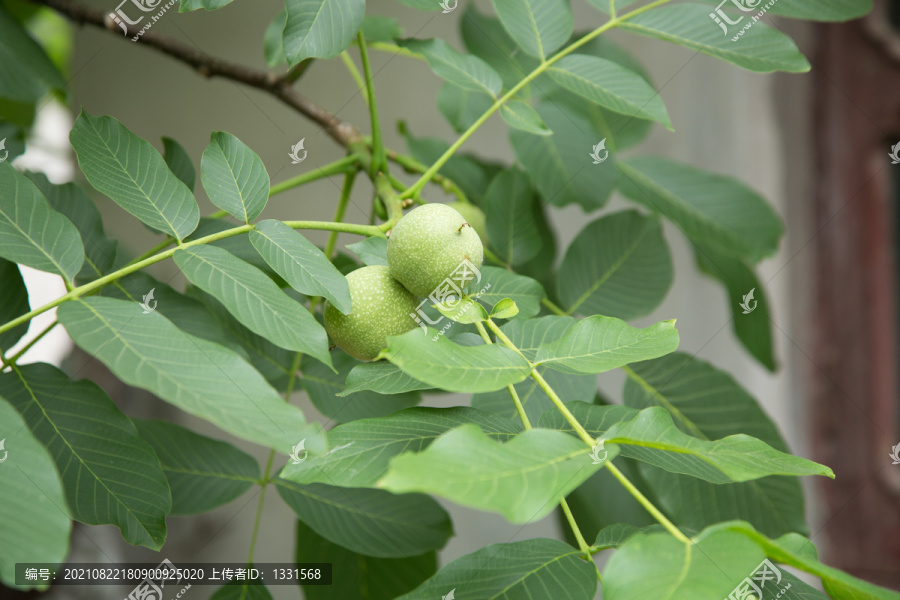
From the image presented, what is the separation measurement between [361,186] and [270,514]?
0.58 m

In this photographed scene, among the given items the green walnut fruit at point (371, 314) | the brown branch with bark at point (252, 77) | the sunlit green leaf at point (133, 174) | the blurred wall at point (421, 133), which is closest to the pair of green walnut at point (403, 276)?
the green walnut fruit at point (371, 314)

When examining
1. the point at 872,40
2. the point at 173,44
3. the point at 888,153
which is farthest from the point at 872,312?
the point at 173,44

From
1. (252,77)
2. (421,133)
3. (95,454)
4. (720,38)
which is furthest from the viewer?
(421,133)

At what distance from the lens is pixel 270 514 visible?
1.09 m

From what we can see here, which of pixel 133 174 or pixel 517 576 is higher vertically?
pixel 133 174

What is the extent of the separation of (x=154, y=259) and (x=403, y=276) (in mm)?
136

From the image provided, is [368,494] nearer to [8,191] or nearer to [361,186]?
[8,191]

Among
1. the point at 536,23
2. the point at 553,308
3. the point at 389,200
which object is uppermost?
the point at 536,23

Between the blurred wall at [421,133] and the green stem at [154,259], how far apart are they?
0.48m

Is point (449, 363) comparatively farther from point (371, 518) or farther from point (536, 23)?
point (536, 23)

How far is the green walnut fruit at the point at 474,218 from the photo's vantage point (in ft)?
1.71

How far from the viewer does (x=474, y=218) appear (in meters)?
0.53

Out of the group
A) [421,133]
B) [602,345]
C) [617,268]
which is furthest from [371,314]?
[421,133]

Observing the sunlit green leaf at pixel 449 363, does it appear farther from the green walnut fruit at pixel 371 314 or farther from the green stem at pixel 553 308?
the green stem at pixel 553 308
